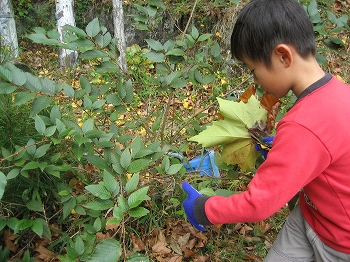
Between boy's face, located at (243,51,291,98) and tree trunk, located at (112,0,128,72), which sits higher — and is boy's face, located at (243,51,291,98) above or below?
above

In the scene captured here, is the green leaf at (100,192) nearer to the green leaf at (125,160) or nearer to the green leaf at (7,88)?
the green leaf at (125,160)

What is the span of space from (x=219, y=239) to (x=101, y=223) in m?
0.89

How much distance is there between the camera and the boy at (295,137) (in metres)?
1.06

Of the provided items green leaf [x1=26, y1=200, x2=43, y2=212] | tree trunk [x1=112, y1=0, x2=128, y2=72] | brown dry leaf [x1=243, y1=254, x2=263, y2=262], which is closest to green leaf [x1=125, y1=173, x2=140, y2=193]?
green leaf [x1=26, y1=200, x2=43, y2=212]

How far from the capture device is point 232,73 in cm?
428

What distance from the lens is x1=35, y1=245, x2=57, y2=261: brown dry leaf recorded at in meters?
1.85

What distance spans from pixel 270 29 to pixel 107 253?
93 cm

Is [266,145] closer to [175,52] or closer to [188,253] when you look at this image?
[175,52]

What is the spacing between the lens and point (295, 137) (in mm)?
1045

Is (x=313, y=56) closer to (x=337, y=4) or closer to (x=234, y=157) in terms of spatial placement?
(x=234, y=157)

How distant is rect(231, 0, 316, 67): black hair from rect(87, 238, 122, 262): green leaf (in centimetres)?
81

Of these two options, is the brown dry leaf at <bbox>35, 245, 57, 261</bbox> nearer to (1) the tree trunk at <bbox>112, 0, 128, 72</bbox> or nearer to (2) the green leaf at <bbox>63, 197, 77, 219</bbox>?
(2) the green leaf at <bbox>63, 197, 77, 219</bbox>

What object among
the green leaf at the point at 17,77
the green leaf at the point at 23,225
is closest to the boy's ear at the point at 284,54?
the green leaf at the point at 17,77

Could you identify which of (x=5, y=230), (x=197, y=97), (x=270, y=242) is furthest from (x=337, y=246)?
(x=197, y=97)
